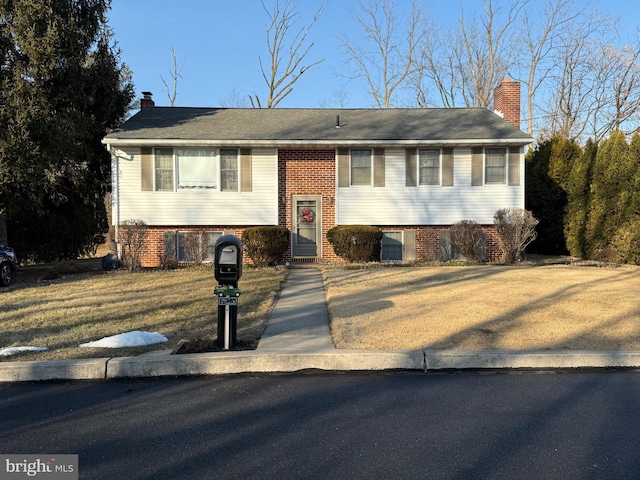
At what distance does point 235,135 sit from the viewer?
15.4m

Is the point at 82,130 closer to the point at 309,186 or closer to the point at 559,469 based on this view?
the point at 309,186

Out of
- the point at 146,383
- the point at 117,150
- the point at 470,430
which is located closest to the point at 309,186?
the point at 117,150

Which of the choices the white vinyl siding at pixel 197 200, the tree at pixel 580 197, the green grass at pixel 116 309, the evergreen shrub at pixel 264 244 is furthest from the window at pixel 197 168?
the tree at pixel 580 197

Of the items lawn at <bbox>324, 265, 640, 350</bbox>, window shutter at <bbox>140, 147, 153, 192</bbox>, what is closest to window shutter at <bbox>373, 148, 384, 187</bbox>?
lawn at <bbox>324, 265, 640, 350</bbox>

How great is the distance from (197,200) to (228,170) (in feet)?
4.49

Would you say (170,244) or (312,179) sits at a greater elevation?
(312,179)

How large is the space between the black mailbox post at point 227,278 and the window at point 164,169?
10570mm

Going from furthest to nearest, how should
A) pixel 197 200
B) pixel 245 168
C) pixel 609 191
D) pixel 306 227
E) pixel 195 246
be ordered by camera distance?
pixel 306 227 < pixel 245 168 < pixel 197 200 < pixel 609 191 < pixel 195 246

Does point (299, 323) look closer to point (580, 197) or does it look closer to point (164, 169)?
point (164, 169)

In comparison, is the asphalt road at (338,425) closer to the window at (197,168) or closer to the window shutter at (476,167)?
the window at (197,168)

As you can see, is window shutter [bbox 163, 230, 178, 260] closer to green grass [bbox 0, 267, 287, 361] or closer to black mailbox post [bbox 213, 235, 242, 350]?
green grass [bbox 0, 267, 287, 361]

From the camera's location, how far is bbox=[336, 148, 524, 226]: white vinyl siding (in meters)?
15.6

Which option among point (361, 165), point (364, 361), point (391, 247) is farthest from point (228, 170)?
point (364, 361)

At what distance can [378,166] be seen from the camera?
15.6 m
